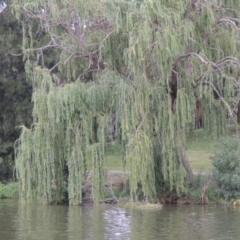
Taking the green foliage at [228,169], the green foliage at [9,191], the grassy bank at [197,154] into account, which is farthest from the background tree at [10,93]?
the green foliage at [228,169]

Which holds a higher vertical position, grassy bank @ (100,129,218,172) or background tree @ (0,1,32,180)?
background tree @ (0,1,32,180)

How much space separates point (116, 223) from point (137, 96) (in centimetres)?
529

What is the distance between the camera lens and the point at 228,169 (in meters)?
27.3

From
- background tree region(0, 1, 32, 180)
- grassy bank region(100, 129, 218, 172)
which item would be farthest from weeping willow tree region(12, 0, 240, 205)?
background tree region(0, 1, 32, 180)

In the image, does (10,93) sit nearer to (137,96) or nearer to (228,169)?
(137,96)

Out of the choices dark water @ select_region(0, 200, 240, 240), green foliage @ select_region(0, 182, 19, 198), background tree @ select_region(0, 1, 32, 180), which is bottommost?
dark water @ select_region(0, 200, 240, 240)

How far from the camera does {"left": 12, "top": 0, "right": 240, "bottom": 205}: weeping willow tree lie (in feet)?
81.0

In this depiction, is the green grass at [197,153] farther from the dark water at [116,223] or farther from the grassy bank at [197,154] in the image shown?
the dark water at [116,223]

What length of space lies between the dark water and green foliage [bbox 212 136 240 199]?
1232 mm

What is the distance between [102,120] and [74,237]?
25.7 feet

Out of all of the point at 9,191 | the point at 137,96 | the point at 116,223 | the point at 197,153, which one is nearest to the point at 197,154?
the point at 197,153

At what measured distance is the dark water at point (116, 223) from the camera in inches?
731

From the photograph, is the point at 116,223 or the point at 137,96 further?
the point at 137,96

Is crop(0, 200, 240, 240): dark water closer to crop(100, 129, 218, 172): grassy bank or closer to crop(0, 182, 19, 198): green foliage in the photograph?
crop(100, 129, 218, 172): grassy bank
